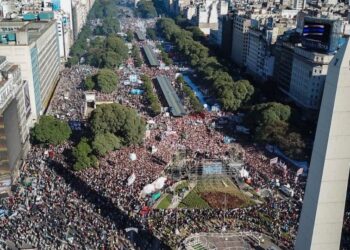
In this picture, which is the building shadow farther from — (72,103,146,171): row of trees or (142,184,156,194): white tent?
(72,103,146,171): row of trees

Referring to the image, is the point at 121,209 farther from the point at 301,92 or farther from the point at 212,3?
the point at 212,3

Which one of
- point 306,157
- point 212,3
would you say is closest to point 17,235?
point 306,157

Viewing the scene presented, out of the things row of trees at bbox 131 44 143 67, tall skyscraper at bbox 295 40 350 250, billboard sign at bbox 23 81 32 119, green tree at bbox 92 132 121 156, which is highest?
tall skyscraper at bbox 295 40 350 250

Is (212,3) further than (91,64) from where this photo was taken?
Yes

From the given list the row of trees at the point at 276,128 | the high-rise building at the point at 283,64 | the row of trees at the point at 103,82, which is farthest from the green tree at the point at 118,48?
the row of trees at the point at 276,128

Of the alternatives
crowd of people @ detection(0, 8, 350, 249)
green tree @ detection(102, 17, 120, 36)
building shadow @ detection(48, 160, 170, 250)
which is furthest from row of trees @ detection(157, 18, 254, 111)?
building shadow @ detection(48, 160, 170, 250)

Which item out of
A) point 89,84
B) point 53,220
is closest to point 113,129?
point 53,220

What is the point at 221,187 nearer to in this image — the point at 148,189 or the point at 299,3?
the point at 148,189
